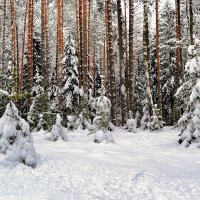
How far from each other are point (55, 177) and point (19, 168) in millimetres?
714

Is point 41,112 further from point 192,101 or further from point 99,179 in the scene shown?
point 99,179

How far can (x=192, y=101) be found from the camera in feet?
34.6

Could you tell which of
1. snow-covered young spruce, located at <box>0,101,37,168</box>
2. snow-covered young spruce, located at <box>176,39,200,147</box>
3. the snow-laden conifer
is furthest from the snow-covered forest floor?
the snow-laden conifer

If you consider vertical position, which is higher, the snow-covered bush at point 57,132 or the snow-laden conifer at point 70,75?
the snow-laden conifer at point 70,75

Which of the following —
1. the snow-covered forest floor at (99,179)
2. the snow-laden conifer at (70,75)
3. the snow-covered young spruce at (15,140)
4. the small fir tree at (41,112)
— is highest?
the snow-laden conifer at (70,75)

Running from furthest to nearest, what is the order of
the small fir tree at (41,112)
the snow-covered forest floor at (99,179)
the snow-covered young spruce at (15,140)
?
the small fir tree at (41,112) → the snow-covered young spruce at (15,140) → the snow-covered forest floor at (99,179)

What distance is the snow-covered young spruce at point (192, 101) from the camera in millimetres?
10461

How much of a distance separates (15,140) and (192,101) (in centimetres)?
567

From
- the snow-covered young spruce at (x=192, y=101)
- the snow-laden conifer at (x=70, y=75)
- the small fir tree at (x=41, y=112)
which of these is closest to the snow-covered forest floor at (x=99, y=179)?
the snow-covered young spruce at (x=192, y=101)

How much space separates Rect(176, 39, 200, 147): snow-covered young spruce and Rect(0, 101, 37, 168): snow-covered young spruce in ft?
17.3

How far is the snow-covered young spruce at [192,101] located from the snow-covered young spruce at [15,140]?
5272mm

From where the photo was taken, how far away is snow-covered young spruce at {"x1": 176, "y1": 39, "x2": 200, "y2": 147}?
412 inches

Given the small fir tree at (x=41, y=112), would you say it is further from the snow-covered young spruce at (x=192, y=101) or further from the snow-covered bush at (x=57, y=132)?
the snow-covered young spruce at (x=192, y=101)

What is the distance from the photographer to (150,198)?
550 cm
